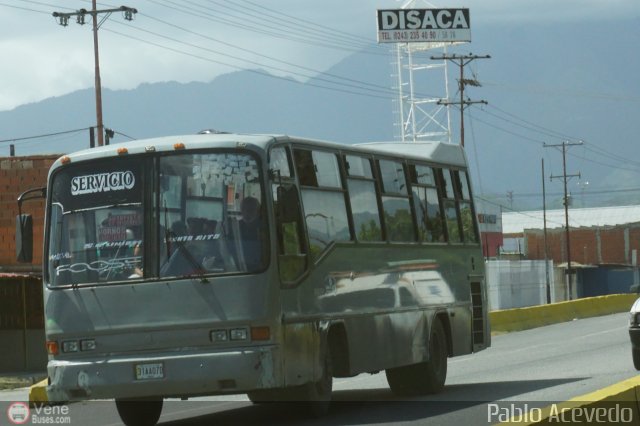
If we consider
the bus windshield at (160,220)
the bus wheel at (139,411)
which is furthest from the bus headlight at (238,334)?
the bus wheel at (139,411)

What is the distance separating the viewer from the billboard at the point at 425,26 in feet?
333

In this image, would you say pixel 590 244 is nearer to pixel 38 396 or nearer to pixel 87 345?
pixel 38 396

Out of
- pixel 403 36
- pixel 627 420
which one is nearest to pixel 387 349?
pixel 627 420

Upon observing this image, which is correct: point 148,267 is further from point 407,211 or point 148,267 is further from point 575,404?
point 575,404

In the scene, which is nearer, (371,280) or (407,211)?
(371,280)

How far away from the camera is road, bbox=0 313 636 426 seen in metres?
15.6

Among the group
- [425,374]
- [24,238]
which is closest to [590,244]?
[425,374]

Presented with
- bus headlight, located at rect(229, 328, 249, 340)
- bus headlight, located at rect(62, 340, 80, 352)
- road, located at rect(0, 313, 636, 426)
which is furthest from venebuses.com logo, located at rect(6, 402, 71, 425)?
bus headlight, located at rect(229, 328, 249, 340)

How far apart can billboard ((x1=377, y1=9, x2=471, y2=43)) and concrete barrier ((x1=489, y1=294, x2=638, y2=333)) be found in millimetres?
49591

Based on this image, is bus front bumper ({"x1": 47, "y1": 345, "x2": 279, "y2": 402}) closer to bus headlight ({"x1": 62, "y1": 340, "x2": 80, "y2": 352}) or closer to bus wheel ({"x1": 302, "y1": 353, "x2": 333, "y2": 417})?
bus headlight ({"x1": 62, "y1": 340, "x2": 80, "y2": 352})

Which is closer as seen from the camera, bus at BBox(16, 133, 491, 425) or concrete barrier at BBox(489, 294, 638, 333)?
bus at BBox(16, 133, 491, 425)

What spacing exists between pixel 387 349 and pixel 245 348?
11.6 feet

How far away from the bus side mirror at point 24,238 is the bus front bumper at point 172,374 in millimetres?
1233

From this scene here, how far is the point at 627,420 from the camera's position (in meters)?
9.90
